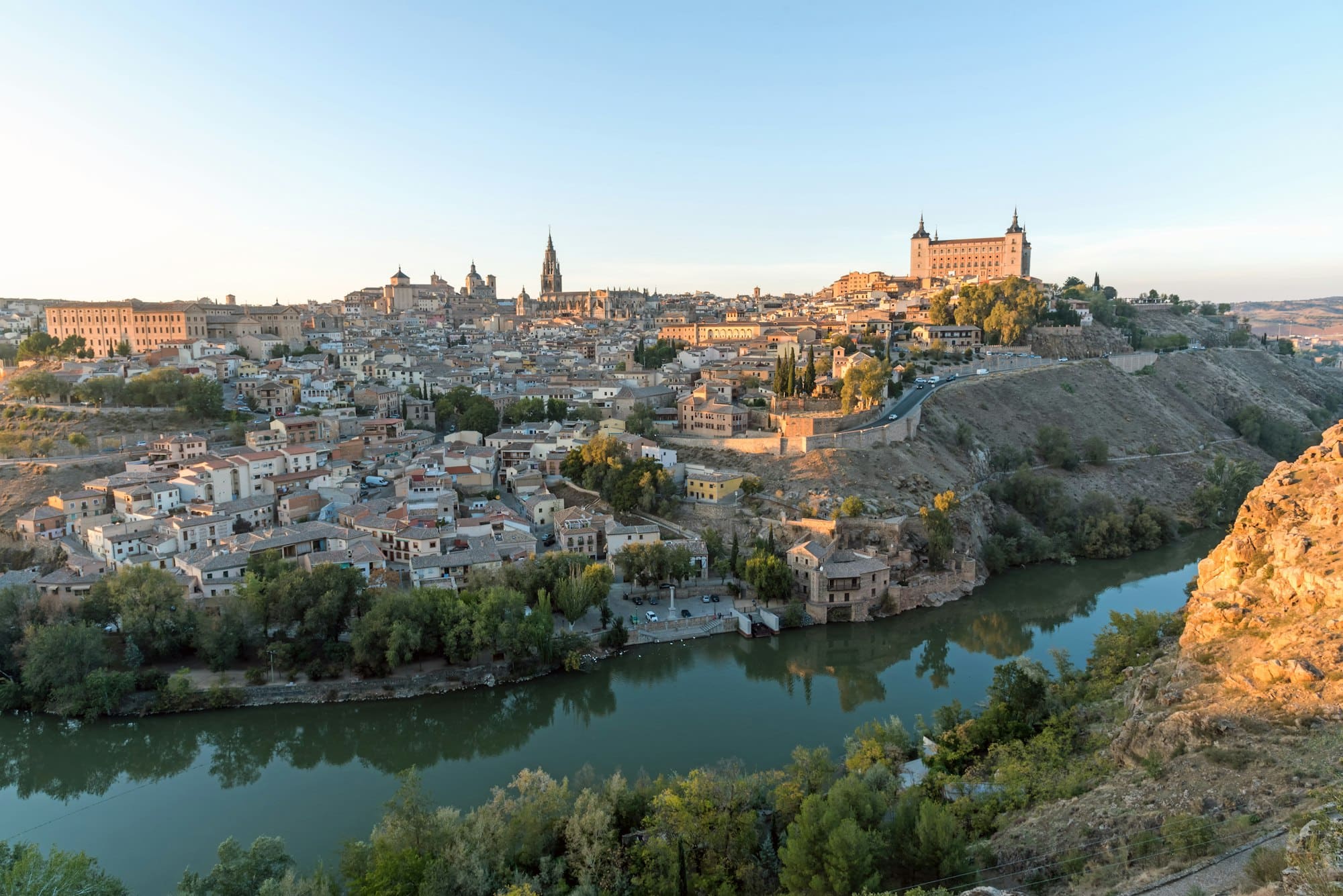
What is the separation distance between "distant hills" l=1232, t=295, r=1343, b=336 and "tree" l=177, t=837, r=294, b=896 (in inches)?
3861

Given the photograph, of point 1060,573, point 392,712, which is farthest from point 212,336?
point 1060,573

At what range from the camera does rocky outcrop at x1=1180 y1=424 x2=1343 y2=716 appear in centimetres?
727

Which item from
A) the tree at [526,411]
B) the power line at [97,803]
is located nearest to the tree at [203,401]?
the tree at [526,411]

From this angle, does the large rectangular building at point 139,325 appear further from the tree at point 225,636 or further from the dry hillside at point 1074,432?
the tree at point 225,636

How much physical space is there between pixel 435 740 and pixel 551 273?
6058 centimetres

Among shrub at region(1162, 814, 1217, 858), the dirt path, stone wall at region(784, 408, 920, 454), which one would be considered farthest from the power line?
stone wall at region(784, 408, 920, 454)

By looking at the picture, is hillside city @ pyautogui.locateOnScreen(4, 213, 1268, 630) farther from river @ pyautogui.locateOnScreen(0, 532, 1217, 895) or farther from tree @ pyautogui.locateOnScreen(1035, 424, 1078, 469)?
tree @ pyautogui.locateOnScreen(1035, 424, 1078, 469)

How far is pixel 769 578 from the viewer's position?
16141 mm

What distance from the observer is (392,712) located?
41.6 feet

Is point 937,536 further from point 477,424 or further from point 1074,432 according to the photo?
point 477,424

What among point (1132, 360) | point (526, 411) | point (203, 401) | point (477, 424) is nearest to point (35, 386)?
point (203, 401)

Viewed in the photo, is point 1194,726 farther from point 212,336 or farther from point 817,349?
point 212,336

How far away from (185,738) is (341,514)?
619 centimetres

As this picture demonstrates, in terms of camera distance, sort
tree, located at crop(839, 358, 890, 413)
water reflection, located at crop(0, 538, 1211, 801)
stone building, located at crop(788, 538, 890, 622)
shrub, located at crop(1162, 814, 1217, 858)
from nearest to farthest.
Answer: shrub, located at crop(1162, 814, 1217, 858) < water reflection, located at crop(0, 538, 1211, 801) < stone building, located at crop(788, 538, 890, 622) < tree, located at crop(839, 358, 890, 413)
